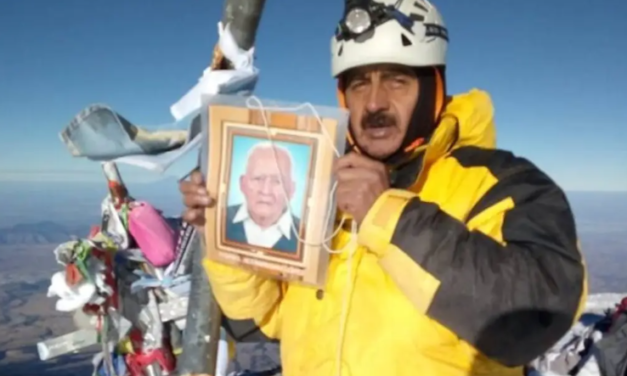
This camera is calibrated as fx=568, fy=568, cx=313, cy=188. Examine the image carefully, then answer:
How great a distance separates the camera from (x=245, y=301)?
2.35 meters

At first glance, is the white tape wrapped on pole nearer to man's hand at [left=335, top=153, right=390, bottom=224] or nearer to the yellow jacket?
man's hand at [left=335, top=153, right=390, bottom=224]

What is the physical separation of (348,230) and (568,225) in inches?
30.3

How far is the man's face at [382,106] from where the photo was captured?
2.18 meters

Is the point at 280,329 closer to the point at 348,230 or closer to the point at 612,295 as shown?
the point at 348,230

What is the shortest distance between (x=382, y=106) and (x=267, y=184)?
559mm

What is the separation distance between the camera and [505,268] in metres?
1.61

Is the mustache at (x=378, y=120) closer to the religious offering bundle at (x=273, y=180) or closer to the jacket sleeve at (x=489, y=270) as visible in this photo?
the religious offering bundle at (x=273, y=180)

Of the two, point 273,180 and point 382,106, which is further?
point 382,106

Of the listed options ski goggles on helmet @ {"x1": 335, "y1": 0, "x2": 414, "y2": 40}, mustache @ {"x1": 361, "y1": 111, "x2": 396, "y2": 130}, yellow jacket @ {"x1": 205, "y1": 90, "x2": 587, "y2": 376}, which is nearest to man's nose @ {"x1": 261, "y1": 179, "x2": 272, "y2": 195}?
yellow jacket @ {"x1": 205, "y1": 90, "x2": 587, "y2": 376}

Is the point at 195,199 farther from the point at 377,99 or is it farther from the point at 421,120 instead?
the point at 421,120

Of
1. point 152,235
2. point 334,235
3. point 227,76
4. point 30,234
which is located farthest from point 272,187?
point 30,234

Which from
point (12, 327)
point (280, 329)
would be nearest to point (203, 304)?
point (280, 329)

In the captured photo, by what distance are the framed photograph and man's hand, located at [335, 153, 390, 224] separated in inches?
4.0

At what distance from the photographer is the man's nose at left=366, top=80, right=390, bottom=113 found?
2.17 m
